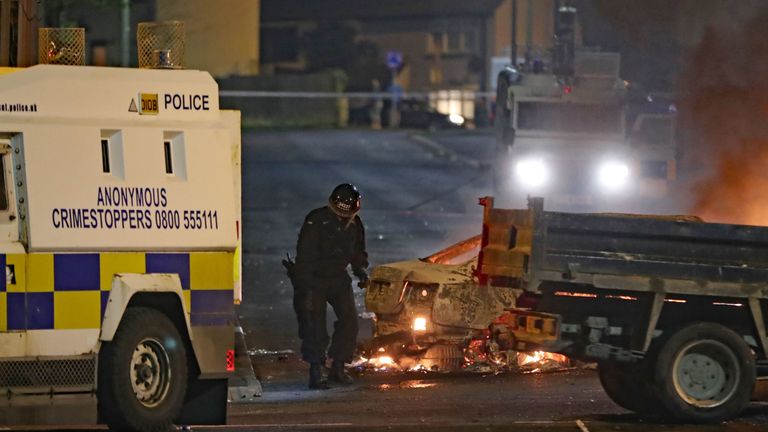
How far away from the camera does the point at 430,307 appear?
475 inches

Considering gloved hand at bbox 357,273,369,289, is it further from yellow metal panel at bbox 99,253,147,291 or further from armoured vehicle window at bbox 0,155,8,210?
armoured vehicle window at bbox 0,155,8,210

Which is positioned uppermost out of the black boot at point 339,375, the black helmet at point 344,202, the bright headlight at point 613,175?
the black helmet at point 344,202

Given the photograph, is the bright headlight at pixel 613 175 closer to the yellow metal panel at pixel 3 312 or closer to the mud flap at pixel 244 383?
the mud flap at pixel 244 383

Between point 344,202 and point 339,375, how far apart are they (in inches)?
57.5

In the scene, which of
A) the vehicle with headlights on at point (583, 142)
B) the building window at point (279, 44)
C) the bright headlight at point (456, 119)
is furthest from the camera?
the building window at point (279, 44)

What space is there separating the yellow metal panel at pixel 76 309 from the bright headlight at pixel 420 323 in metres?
4.11

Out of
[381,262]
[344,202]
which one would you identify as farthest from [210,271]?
[381,262]

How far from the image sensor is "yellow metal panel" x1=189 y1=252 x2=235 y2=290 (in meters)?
8.80

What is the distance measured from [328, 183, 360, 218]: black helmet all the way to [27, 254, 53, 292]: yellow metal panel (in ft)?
11.9

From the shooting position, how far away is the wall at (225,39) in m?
49.6

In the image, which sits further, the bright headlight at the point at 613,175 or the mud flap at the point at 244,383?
the bright headlight at the point at 613,175

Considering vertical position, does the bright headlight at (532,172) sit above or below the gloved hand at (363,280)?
above

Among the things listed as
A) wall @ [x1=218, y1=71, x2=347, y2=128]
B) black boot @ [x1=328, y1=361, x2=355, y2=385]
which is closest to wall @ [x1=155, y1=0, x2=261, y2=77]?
wall @ [x1=218, y1=71, x2=347, y2=128]

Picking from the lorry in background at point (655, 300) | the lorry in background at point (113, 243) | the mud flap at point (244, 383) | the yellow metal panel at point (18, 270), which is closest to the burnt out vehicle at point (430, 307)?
the mud flap at point (244, 383)
